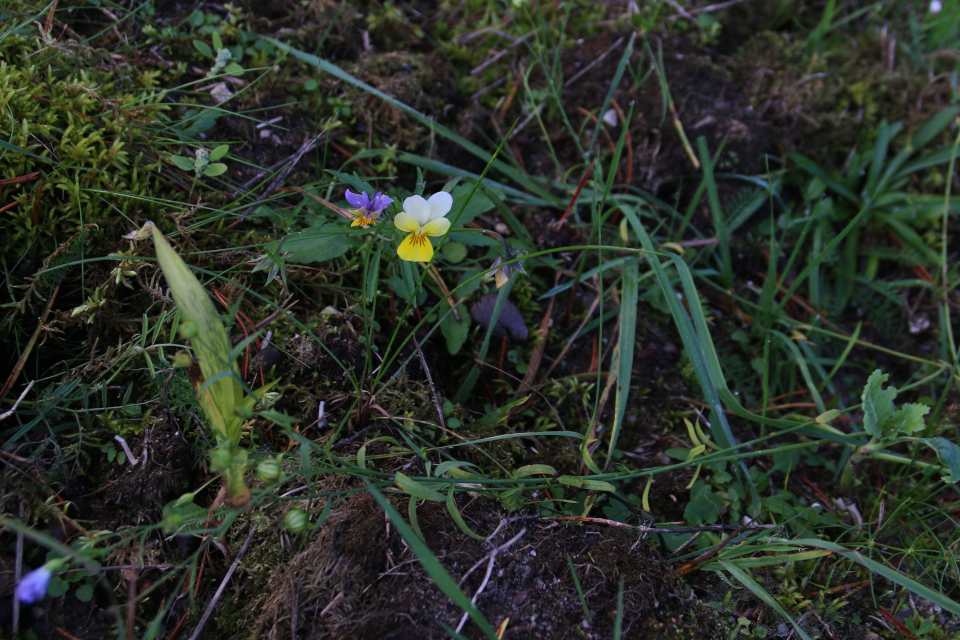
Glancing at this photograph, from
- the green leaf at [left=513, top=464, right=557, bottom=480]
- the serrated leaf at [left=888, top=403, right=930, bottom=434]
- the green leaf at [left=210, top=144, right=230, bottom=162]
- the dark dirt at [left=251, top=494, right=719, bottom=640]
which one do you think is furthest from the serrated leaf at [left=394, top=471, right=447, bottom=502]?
the serrated leaf at [left=888, top=403, right=930, bottom=434]

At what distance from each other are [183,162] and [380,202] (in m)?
0.80

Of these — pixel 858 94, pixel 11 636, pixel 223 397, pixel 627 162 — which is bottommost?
pixel 11 636

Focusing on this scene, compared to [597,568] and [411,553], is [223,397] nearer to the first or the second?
[411,553]

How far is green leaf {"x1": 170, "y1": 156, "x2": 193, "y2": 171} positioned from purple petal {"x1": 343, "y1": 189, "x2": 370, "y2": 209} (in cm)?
68

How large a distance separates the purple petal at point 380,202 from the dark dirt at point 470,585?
0.79 meters

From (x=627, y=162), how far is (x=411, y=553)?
1928 millimetres

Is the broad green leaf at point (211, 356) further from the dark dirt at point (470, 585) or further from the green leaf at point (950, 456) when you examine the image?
the green leaf at point (950, 456)

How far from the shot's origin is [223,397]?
124 centimetres

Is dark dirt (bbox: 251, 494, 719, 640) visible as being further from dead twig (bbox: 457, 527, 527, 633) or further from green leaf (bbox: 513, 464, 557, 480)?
green leaf (bbox: 513, 464, 557, 480)

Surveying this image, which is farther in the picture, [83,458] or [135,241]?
[135,241]

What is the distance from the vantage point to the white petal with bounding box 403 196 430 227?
146 centimetres

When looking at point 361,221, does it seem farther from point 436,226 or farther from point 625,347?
point 625,347

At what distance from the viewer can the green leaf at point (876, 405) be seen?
1628mm

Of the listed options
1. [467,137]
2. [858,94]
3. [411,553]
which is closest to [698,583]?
[411,553]
